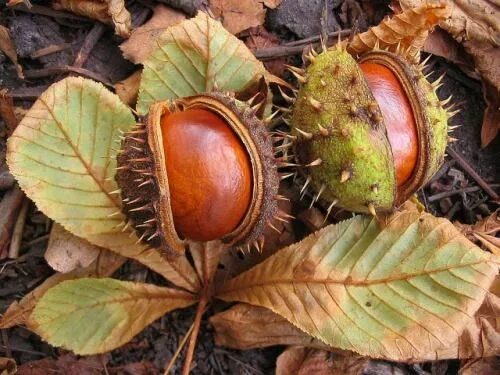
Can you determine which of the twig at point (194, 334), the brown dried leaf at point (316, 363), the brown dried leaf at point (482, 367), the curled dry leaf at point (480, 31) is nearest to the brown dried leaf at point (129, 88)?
the twig at point (194, 334)

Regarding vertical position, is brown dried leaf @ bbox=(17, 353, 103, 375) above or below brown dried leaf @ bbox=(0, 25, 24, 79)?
below

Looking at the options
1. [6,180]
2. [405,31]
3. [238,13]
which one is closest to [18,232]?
[6,180]

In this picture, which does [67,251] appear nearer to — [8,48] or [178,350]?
[178,350]

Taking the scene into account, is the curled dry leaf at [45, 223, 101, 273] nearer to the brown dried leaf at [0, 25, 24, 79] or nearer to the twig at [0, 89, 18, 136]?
the twig at [0, 89, 18, 136]

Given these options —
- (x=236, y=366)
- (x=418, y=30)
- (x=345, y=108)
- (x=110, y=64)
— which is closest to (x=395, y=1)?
(x=418, y=30)

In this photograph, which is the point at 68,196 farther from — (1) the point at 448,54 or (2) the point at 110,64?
(1) the point at 448,54

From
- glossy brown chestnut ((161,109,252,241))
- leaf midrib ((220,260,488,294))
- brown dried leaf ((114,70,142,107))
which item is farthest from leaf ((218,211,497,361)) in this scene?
brown dried leaf ((114,70,142,107))
